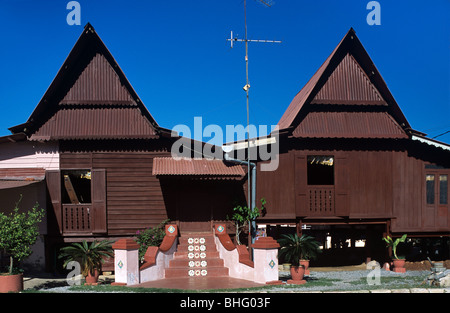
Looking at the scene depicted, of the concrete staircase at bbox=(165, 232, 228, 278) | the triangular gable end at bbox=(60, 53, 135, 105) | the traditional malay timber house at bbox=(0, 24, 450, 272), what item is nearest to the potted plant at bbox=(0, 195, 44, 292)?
the traditional malay timber house at bbox=(0, 24, 450, 272)

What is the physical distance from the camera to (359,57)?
59.5 feet

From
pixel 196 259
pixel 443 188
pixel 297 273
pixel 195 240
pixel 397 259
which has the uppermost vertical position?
pixel 443 188

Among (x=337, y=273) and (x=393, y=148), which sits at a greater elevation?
(x=393, y=148)

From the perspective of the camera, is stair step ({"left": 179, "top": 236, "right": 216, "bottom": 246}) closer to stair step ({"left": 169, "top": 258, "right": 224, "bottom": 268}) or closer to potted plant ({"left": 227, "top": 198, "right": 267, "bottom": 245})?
stair step ({"left": 169, "top": 258, "right": 224, "bottom": 268})

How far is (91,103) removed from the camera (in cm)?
1698

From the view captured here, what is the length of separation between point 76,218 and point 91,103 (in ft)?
13.7

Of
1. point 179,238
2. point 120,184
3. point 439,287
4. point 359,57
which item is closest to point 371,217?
point 439,287

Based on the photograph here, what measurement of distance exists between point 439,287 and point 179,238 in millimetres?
8326

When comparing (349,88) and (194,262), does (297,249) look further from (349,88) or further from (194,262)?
(349,88)

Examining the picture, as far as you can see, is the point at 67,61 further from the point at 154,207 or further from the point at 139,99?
the point at 154,207

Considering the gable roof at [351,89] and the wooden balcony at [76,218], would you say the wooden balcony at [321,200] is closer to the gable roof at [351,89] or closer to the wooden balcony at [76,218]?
the gable roof at [351,89]

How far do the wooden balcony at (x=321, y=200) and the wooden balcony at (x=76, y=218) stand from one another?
8.09 m

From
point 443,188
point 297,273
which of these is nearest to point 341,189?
point 443,188
